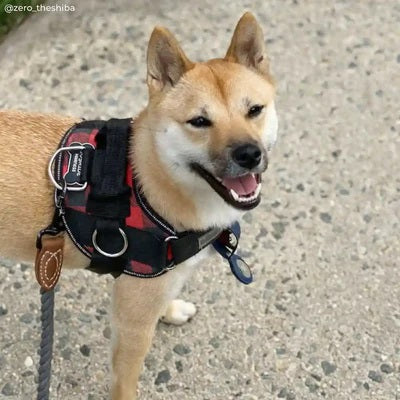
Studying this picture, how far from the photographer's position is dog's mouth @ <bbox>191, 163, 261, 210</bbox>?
2078 mm

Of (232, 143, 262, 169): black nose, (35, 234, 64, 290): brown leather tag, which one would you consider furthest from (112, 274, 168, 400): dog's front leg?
(232, 143, 262, 169): black nose

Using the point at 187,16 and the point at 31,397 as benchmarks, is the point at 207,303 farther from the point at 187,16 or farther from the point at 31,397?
the point at 187,16

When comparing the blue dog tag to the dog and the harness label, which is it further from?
the harness label

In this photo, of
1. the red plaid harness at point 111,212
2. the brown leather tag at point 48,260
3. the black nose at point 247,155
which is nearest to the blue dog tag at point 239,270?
the red plaid harness at point 111,212

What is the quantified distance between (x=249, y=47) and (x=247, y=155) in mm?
483

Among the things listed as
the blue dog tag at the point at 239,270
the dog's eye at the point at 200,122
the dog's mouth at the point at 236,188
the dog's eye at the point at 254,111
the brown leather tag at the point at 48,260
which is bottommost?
the blue dog tag at the point at 239,270

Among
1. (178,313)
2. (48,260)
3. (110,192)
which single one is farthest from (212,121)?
(178,313)

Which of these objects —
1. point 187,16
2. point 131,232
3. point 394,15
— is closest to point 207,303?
point 131,232

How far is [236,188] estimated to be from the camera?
6.93 ft

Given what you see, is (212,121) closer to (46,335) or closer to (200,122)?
(200,122)

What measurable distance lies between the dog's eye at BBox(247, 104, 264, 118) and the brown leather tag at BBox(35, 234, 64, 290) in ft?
2.46

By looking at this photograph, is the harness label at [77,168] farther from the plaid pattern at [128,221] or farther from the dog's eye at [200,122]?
the dog's eye at [200,122]

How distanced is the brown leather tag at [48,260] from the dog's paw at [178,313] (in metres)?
0.76

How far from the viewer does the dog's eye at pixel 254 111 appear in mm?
2188
